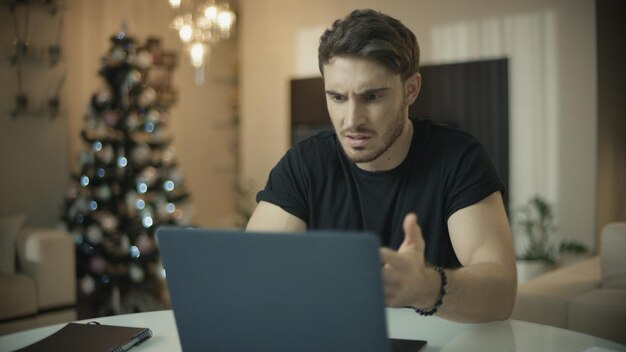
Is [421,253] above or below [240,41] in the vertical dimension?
below

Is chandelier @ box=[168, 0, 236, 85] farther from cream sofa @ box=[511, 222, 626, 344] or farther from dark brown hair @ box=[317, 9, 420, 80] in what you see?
dark brown hair @ box=[317, 9, 420, 80]

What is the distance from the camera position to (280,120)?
597 centimetres

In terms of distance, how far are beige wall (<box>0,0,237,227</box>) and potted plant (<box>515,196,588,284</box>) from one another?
8.10ft

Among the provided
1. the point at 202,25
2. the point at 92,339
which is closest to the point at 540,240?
the point at 202,25

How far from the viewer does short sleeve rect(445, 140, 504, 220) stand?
1373 millimetres

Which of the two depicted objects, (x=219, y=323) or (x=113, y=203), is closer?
(x=219, y=323)

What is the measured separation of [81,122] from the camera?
5098 millimetres

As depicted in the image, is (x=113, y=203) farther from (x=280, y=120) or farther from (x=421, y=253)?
(x=421, y=253)

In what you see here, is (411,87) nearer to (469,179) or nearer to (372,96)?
(372,96)

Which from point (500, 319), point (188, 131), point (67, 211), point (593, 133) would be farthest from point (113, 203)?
point (500, 319)

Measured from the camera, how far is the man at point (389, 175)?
130 cm

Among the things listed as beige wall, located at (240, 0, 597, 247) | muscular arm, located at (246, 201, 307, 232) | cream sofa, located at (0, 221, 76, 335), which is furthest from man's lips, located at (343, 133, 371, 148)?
beige wall, located at (240, 0, 597, 247)

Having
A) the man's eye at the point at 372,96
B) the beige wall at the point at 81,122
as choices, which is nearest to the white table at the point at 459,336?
the man's eye at the point at 372,96

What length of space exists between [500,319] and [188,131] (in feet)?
17.2
